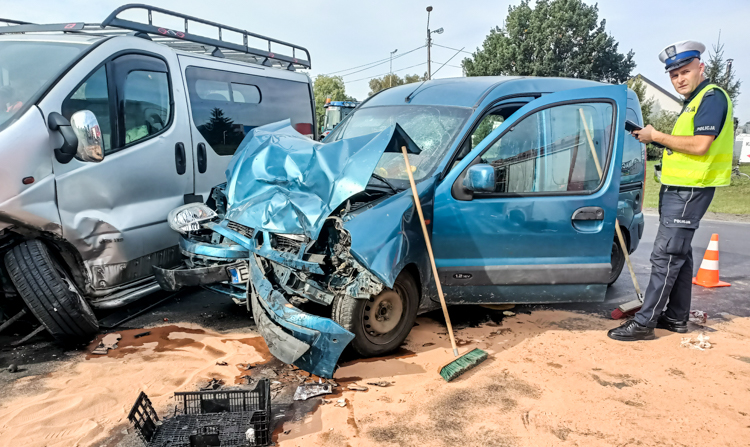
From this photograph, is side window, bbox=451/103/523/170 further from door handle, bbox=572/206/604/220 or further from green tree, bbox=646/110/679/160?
green tree, bbox=646/110/679/160

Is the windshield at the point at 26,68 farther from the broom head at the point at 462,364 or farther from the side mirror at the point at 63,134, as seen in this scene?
the broom head at the point at 462,364

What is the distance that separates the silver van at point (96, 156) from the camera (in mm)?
3623

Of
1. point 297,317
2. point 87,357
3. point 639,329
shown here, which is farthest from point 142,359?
point 639,329

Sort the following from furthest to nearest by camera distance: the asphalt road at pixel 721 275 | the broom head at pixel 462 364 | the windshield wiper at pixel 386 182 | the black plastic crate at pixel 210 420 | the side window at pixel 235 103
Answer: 1. the side window at pixel 235 103
2. the asphalt road at pixel 721 275
3. the windshield wiper at pixel 386 182
4. the broom head at pixel 462 364
5. the black plastic crate at pixel 210 420

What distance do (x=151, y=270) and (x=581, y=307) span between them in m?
4.24

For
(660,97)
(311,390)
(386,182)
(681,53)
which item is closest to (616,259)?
(681,53)

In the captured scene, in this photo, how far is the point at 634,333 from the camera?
419cm

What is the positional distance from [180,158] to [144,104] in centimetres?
62

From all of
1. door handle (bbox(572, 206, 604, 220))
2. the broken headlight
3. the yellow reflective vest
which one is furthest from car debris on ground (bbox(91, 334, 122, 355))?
the yellow reflective vest

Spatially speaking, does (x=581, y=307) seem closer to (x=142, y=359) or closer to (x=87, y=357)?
(x=142, y=359)

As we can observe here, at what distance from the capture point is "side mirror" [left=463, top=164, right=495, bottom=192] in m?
3.65

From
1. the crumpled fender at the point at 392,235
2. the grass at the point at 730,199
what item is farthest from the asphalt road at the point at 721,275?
the grass at the point at 730,199

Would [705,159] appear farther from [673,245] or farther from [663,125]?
[663,125]

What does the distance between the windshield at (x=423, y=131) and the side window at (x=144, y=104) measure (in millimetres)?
1960
